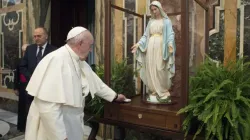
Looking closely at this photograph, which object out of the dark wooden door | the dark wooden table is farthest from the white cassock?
the dark wooden door

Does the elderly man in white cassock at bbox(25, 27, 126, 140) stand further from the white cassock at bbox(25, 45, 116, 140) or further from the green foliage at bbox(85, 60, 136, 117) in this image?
the green foliage at bbox(85, 60, 136, 117)

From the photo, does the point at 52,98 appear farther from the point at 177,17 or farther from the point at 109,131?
the point at 109,131

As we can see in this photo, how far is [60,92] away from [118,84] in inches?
57.3

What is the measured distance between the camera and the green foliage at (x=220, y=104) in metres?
2.30

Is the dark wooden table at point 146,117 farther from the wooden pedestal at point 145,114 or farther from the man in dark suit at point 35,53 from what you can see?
the man in dark suit at point 35,53

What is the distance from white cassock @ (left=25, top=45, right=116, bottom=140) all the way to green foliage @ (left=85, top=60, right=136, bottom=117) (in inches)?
39.3

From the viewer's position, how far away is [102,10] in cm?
470

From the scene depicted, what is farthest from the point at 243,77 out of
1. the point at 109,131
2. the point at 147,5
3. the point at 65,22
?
the point at 65,22

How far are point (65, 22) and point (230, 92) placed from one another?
4.69 meters

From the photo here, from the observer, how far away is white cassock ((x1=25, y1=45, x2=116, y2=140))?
2096mm

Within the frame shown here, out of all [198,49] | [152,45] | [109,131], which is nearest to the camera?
[152,45]

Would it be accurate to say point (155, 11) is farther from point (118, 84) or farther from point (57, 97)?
point (57, 97)

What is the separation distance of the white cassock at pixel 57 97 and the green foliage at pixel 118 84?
999mm

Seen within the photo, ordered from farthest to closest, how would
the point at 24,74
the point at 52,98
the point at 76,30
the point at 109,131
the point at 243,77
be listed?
the point at 109,131 < the point at 24,74 < the point at 243,77 < the point at 76,30 < the point at 52,98
